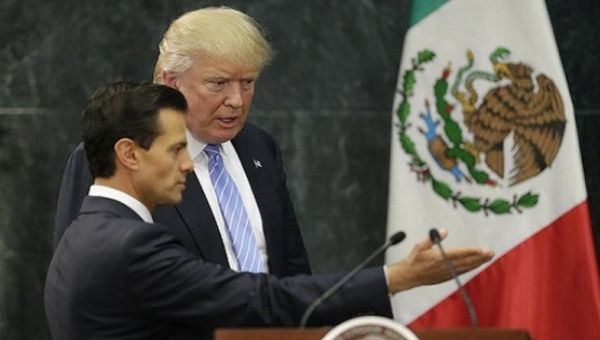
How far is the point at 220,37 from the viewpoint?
4023mm

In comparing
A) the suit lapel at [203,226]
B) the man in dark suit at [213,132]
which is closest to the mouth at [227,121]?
the man in dark suit at [213,132]

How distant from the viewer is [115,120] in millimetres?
3523

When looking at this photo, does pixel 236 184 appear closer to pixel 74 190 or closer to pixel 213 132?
pixel 213 132

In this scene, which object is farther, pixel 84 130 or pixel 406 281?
pixel 84 130

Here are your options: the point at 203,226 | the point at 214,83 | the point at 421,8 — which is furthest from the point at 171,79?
the point at 421,8

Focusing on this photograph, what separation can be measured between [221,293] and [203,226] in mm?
550

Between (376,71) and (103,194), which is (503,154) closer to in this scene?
(376,71)

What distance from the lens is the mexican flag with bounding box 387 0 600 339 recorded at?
5012 millimetres

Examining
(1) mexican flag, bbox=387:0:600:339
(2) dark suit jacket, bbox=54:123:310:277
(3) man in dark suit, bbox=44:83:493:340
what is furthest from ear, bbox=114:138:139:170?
(1) mexican flag, bbox=387:0:600:339

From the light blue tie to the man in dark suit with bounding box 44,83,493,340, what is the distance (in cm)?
43

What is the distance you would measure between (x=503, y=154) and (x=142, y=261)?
1993 millimetres

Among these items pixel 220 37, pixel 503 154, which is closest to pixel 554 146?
pixel 503 154

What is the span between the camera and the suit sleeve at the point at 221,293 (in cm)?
336

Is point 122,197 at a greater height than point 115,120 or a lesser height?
lesser
